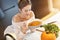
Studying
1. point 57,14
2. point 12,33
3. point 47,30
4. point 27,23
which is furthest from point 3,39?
point 57,14

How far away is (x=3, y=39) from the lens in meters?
0.93

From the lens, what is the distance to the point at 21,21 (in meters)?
0.89

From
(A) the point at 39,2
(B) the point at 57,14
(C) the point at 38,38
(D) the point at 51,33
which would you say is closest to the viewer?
(D) the point at 51,33

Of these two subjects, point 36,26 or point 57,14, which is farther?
point 57,14

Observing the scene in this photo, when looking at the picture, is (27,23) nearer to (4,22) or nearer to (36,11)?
(4,22)

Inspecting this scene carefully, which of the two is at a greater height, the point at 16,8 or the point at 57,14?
the point at 16,8

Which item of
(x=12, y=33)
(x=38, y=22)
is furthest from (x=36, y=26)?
(x=12, y=33)

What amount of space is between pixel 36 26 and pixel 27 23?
6cm

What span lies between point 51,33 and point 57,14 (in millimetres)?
430

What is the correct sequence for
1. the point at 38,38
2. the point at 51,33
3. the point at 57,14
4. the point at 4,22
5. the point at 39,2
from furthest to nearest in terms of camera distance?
the point at 39,2 → the point at 57,14 → the point at 4,22 → the point at 38,38 → the point at 51,33

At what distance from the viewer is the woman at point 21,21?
88 centimetres

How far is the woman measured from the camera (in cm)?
88

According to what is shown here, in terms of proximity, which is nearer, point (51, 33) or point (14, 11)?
point (51, 33)

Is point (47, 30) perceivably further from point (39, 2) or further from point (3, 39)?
point (39, 2)
